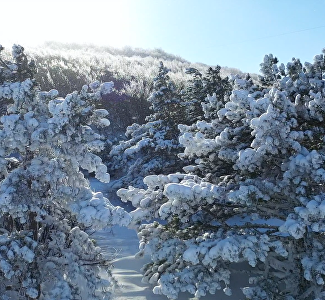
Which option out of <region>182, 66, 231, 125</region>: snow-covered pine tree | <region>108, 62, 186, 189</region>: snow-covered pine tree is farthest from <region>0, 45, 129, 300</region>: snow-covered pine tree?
<region>182, 66, 231, 125</region>: snow-covered pine tree

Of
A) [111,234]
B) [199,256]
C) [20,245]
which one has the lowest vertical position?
[111,234]

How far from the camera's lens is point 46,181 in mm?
4082

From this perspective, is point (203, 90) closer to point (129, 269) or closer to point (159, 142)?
point (159, 142)

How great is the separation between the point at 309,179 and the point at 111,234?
6550mm

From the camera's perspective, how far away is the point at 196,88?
12898 mm

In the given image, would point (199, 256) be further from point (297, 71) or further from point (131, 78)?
point (131, 78)

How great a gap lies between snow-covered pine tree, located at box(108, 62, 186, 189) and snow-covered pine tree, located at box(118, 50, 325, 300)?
17.3 ft

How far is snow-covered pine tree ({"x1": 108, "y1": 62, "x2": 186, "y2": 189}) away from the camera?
11.2m

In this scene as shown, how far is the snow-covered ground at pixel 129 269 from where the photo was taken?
5980mm

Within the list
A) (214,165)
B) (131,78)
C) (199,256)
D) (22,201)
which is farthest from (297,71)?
(131,78)

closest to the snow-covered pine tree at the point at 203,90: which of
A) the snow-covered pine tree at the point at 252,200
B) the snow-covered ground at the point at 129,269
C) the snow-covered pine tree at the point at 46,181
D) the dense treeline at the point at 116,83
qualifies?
the dense treeline at the point at 116,83

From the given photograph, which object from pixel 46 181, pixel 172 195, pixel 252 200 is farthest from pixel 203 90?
pixel 46 181

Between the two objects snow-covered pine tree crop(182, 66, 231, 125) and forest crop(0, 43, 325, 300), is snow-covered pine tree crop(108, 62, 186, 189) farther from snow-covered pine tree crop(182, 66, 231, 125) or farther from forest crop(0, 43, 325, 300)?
forest crop(0, 43, 325, 300)

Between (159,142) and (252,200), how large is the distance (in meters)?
6.75
